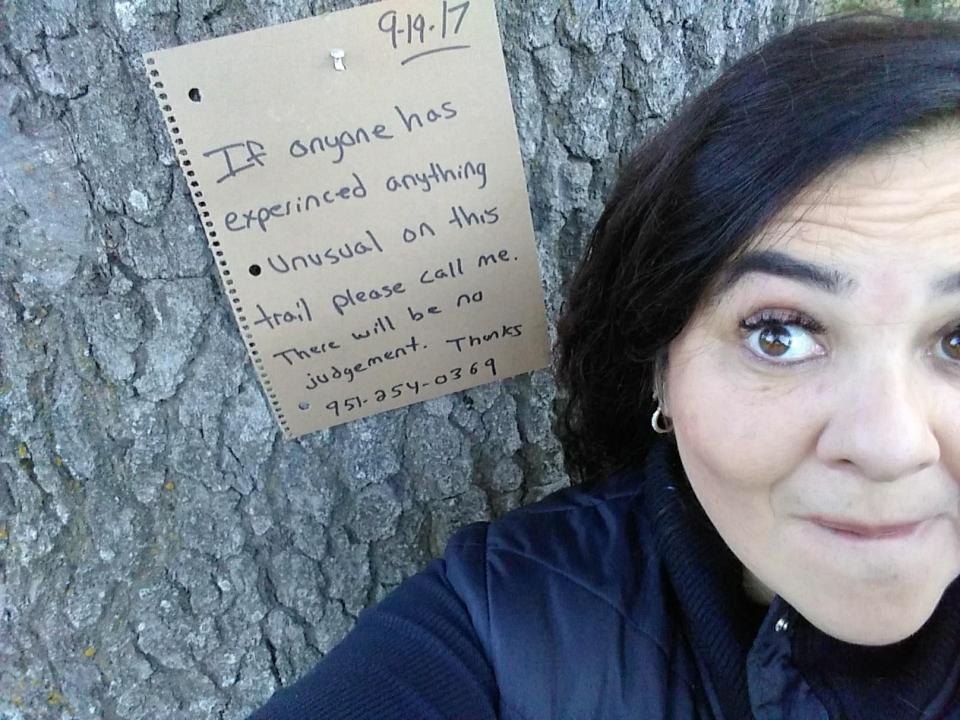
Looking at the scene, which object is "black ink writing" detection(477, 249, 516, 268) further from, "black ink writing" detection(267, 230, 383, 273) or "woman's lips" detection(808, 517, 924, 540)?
"woman's lips" detection(808, 517, 924, 540)

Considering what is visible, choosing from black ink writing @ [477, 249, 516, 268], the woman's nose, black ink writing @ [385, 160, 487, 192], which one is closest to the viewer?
the woman's nose

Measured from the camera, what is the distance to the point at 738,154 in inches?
36.9

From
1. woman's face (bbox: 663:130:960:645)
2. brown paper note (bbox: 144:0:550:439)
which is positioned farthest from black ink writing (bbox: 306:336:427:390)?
woman's face (bbox: 663:130:960:645)

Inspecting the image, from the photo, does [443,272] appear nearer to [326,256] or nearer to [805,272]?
[326,256]

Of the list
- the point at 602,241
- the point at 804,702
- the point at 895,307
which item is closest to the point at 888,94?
the point at 895,307

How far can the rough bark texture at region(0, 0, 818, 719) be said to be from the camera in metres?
0.97

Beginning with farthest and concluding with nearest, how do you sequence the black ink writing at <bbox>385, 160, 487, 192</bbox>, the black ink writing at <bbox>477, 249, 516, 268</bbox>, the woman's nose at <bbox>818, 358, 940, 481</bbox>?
the black ink writing at <bbox>477, 249, 516, 268</bbox>, the black ink writing at <bbox>385, 160, 487, 192</bbox>, the woman's nose at <bbox>818, 358, 940, 481</bbox>

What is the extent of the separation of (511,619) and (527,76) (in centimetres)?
77

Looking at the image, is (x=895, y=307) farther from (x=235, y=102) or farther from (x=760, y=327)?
(x=235, y=102)

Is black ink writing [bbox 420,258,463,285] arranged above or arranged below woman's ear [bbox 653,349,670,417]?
above

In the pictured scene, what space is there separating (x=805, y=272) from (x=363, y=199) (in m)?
0.57

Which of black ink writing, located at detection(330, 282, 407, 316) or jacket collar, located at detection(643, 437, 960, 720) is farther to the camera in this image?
black ink writing, located at detection(330, 282, 407, 316)

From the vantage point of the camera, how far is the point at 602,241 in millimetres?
1171

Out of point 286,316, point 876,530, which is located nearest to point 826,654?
point 876,530
